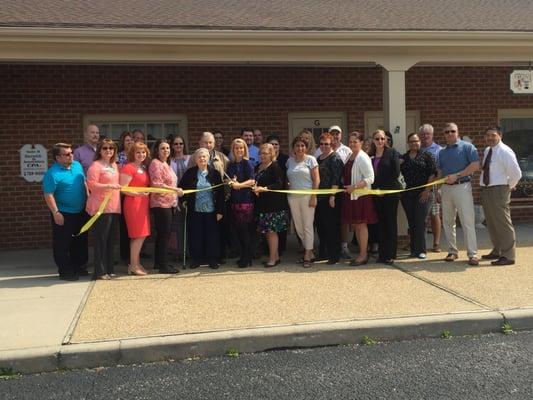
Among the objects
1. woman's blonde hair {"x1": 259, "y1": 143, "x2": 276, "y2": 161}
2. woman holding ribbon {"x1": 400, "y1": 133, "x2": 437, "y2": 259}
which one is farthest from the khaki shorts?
woman's blonde hair {"x1": 259, "y1": 143, "x2": 276, "y2": 161}

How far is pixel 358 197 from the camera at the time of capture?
710cm

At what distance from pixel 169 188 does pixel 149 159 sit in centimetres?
49

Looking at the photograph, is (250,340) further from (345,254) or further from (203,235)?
(345,254)

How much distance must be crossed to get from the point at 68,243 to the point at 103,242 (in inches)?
17.5

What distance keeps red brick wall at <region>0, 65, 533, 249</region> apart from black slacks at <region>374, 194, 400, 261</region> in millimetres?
3175

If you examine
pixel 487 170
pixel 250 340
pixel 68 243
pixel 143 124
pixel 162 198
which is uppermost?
pixel 143 124

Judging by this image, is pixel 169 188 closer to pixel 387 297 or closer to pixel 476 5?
pixel 387 297

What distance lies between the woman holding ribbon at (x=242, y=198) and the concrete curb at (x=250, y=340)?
257 centimetres

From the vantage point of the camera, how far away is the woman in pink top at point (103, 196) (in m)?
6.52

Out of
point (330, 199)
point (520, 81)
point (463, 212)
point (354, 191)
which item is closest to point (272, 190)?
point (330, 199)

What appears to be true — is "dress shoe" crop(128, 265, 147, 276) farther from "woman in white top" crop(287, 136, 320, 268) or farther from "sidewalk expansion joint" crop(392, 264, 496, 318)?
"sidewalk expansion joint" crop(392, 264, 496, 318)

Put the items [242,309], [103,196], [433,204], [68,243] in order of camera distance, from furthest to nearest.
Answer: [433,204] < [68,243] < [103,196] < [242,309]

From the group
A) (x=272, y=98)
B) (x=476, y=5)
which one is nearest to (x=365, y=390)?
(x=272, y=98)

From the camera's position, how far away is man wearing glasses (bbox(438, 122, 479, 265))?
23.2 feet
